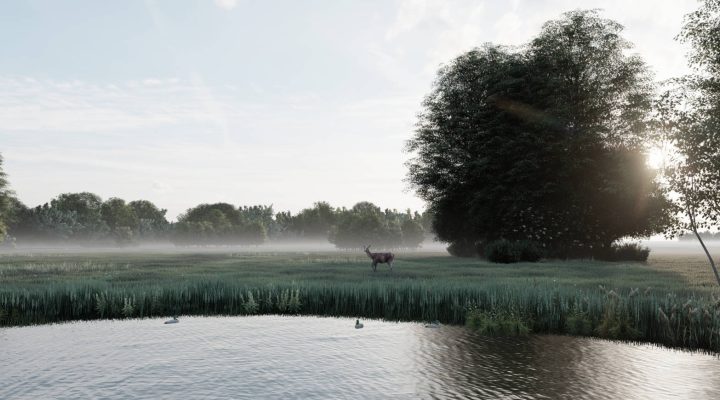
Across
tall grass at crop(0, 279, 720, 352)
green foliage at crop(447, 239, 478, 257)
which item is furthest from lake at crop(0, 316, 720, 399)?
green foliage at crop(447, 239, 478, 257)

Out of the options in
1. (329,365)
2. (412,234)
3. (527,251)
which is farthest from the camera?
(412,234)

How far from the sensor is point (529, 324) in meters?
19.3

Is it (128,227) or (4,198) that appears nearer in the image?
(4,198)

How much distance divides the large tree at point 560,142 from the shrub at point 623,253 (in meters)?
0.89

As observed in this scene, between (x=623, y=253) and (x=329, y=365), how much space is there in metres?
45.4

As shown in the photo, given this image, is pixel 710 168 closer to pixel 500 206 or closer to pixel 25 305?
pixel 500 206

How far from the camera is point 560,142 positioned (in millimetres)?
48281

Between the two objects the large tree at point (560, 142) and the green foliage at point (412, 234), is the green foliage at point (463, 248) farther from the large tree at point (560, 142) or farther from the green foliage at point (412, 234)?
the green foliage at point (412, 234)

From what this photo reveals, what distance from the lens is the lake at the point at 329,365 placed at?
11.6 m

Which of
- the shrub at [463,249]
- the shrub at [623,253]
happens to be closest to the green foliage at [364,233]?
the shrub at [463,249]

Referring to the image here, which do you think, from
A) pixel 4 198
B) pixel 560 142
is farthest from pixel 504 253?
pixel 4 198

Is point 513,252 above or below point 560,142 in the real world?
below

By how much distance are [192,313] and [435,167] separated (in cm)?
4109

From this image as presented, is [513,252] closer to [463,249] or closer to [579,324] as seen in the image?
[463,249]
